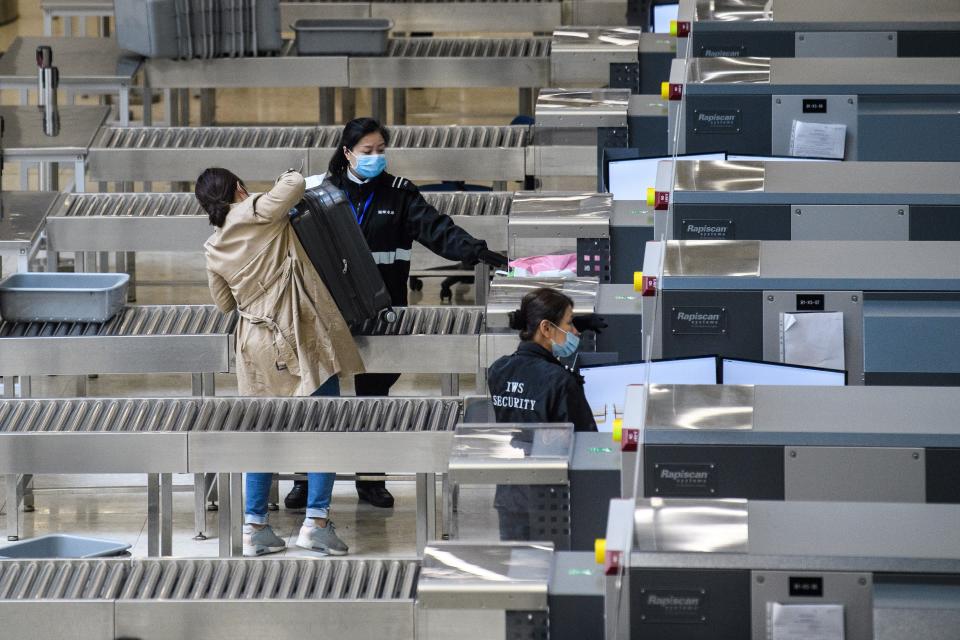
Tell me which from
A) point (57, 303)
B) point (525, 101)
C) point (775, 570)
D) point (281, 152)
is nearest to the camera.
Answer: point (775, 570)

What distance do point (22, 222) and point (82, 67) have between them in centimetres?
203

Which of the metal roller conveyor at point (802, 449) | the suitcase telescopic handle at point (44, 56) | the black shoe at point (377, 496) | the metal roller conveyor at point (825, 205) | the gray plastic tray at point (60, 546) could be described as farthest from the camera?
the suitcase telescopic handle at point (44, 56)

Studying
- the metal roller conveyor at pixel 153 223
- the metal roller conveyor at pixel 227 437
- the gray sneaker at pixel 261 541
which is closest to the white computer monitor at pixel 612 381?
the metal roller conveyor at pixel 227 437

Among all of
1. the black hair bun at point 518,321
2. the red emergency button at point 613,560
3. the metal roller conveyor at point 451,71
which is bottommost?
the red emergency button at point 613,560

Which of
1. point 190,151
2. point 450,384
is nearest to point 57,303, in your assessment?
point 450,384

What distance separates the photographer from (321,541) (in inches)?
218

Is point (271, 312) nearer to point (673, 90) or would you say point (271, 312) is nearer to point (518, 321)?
point (518, 321)

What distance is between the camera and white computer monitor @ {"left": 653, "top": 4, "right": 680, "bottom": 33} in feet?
27.6

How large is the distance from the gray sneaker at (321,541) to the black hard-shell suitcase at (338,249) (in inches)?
Answer: 28.8

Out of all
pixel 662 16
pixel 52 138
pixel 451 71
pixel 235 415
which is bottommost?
pixel 235 415

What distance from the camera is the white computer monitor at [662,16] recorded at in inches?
332

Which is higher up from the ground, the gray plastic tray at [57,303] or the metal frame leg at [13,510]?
the gray plastic tray at [57,303]

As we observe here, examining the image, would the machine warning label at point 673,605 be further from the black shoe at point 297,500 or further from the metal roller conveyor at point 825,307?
the black shoe at point 297,500

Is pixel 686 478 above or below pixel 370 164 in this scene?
below
